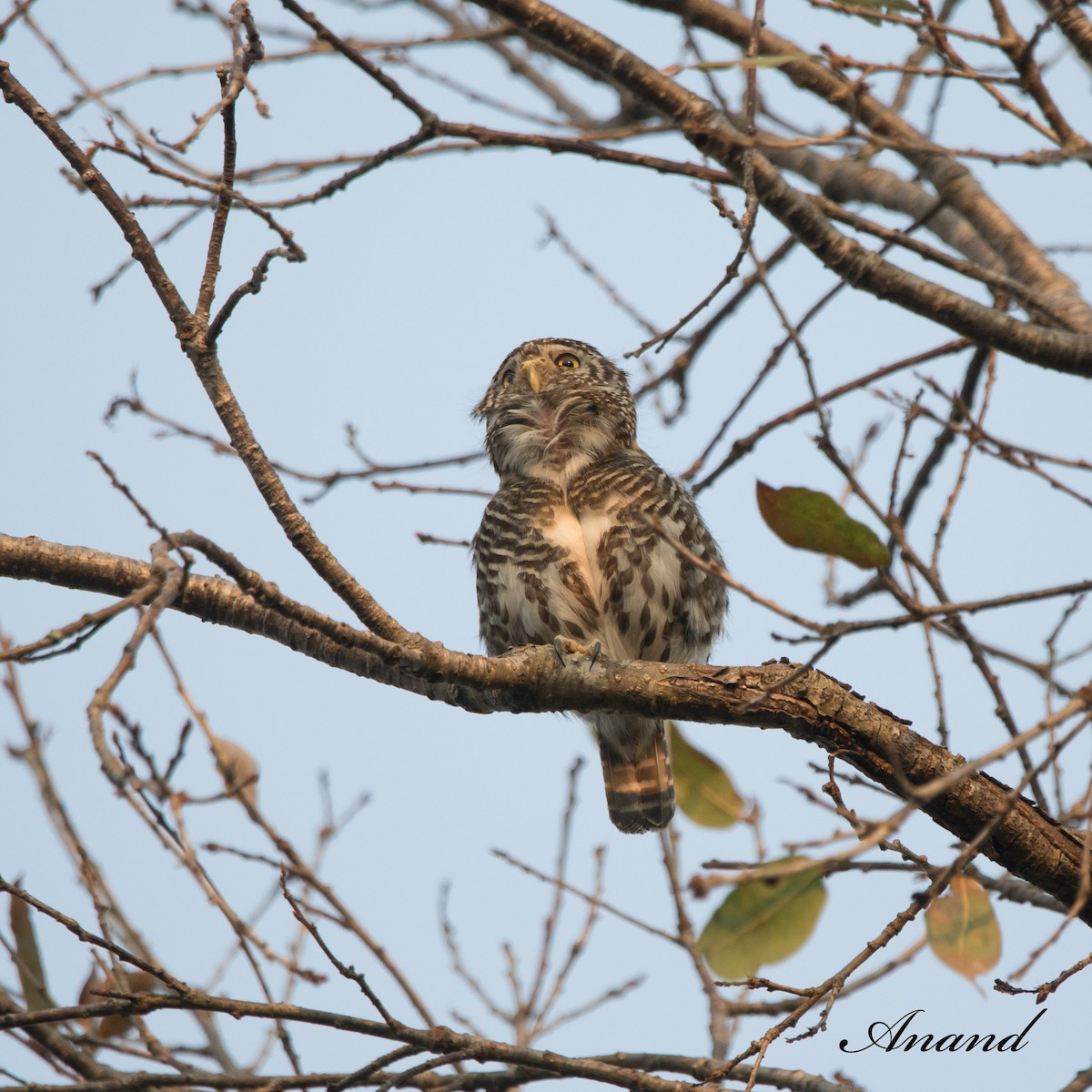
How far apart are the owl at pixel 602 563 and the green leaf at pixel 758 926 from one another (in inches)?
58.7

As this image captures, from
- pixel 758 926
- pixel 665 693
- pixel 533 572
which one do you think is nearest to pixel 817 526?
pixel 665 693

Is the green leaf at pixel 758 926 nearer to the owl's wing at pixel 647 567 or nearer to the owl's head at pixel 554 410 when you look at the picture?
the owl's wing at pixel 647 567

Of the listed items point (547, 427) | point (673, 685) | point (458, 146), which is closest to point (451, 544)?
point (547, 427)

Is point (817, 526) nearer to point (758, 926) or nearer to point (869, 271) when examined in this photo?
point (869, 271)

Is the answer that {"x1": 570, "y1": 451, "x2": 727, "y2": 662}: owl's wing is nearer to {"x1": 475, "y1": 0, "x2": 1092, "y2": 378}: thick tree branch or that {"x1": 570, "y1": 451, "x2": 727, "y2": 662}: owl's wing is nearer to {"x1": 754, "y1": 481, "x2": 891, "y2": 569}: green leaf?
{"x1": 475, "y1": 0, "x2": 1092, "y2": 378}: thick tree branch

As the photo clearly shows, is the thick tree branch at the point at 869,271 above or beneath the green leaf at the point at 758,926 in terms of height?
above

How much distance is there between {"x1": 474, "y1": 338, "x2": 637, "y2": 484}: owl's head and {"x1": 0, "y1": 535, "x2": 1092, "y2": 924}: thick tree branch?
1.76 metres

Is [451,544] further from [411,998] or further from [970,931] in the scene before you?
[970,931]

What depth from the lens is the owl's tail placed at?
497 cm

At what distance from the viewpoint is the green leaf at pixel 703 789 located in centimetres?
385

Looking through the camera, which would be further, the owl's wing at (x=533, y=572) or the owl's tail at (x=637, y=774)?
the owl's tail at (x=637, y=774)

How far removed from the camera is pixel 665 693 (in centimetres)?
329

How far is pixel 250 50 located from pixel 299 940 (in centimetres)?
338

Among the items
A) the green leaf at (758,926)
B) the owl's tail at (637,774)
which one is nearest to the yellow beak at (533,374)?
the owl's tail at (637,774)
